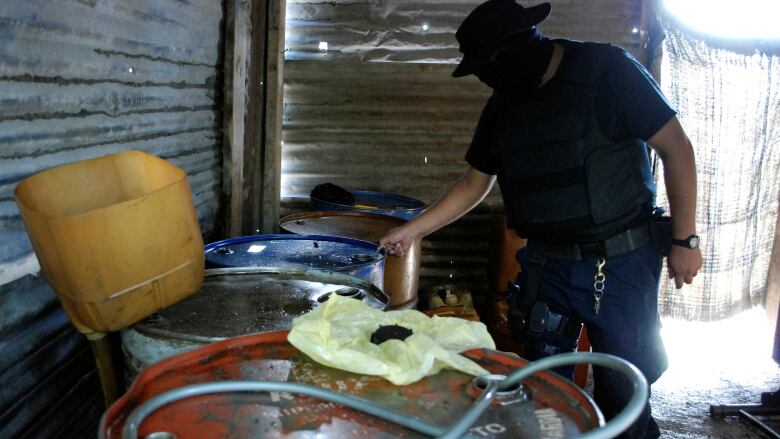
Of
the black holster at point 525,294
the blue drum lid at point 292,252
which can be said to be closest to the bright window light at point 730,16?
the black holster at point 525,294

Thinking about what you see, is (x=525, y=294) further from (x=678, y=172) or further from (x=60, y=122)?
(x=60, y=122)

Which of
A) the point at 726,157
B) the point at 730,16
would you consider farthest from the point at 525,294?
the point at 730,16

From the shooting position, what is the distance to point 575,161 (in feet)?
8.95

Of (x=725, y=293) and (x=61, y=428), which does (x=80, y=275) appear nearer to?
(x=61, y=428)

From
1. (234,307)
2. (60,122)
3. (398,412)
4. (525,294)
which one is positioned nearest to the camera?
(398,412)

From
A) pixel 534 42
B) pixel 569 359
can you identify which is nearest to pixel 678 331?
pixel 534 42

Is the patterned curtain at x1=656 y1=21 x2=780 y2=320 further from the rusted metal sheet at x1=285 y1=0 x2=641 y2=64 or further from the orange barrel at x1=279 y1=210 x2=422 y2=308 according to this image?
the orange barrel at x1=279 y1=210 x2=422 y2=308

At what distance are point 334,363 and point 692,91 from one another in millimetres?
5215

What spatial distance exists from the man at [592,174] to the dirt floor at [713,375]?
68.8 inches

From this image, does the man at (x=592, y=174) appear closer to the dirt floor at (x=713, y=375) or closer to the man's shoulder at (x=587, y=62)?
the man's shoulder at (x=587, y=62)

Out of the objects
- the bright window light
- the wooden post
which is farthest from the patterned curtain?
the wooden post

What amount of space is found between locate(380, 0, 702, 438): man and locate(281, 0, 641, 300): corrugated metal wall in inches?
105

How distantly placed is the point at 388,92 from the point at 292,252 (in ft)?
9.22

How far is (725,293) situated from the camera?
6016 mm
